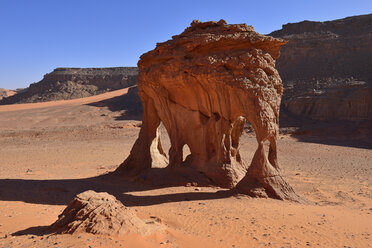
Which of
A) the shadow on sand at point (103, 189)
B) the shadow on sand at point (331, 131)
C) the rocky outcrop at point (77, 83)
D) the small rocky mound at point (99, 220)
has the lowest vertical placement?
the shadow on sand at point (331, 131)

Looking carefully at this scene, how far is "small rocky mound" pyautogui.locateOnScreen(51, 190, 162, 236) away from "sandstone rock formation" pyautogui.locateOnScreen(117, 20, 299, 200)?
4.38 metres

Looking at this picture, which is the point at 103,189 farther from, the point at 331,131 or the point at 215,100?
the point at 331,131

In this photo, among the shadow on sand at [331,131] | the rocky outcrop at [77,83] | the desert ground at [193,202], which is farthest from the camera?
the rocky outcrop at [77,83]

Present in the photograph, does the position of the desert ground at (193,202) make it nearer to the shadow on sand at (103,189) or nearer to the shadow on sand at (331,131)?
the shadow on sand at (103,189)

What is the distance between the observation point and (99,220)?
555 cm

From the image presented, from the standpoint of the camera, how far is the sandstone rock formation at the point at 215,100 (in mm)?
9203

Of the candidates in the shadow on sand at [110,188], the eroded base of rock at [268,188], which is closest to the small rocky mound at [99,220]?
the shadow on sand at [110,188]

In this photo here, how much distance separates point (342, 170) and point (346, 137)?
33.9 feet

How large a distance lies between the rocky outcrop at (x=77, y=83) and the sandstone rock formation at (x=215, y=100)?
46051 millimetres

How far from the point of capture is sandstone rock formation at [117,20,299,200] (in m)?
9.20

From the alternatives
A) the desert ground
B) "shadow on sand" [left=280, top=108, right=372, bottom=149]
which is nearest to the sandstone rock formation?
the desert ground

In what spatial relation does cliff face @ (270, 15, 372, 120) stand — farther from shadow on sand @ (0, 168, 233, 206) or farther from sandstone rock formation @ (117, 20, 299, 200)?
shadow on sand @ (0, 168, 233, 206)

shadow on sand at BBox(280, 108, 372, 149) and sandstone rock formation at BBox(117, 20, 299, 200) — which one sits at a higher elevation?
sandstone rock formation at BBox(117, 20, 299, 200)

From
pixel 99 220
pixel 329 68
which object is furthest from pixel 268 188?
pixel 329 68
